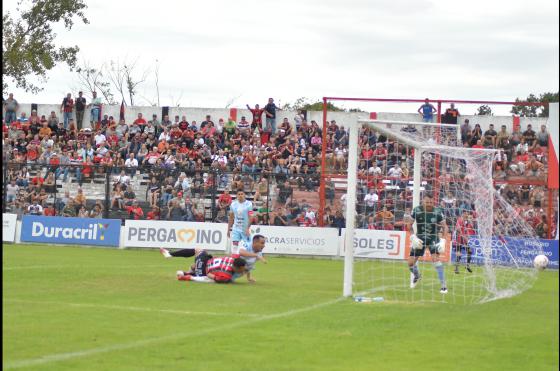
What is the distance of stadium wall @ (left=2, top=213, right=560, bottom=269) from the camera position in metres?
29.6

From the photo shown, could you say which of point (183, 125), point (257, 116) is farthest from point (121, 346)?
point (257, 116)

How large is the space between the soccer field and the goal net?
1147mm

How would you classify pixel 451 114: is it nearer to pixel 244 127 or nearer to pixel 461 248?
pixel 461 248

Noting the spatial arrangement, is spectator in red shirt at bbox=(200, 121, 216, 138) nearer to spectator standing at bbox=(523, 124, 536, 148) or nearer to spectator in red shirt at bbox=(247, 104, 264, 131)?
spectator in red shirt at bbox=(247, 104, 264, 131)

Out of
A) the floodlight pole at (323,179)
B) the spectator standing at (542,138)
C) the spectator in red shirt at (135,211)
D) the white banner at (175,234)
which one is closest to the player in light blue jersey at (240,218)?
the white banner at (175,234)

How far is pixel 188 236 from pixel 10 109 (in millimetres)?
17908

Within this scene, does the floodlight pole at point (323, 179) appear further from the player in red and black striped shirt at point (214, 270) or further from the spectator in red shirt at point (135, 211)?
the player in red and black striped shirt at point (214, 270)

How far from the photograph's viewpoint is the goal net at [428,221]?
18641mm

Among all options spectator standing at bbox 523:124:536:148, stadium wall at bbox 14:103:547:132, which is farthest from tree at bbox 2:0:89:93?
spectator standing at bbox 523:124:536:148

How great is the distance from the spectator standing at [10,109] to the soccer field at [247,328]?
84.9ft

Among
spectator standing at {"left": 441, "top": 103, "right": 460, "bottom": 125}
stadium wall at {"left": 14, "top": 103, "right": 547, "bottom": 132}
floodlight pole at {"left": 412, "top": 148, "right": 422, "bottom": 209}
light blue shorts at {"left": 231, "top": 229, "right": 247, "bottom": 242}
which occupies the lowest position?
light blue shorts at {"left": 231, "top": 229, "right": 247, "bottom": 242}

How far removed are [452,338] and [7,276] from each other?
10.4 metres

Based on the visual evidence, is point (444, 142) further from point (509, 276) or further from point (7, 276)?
point (7, 276)

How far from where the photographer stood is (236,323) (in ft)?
42.3
